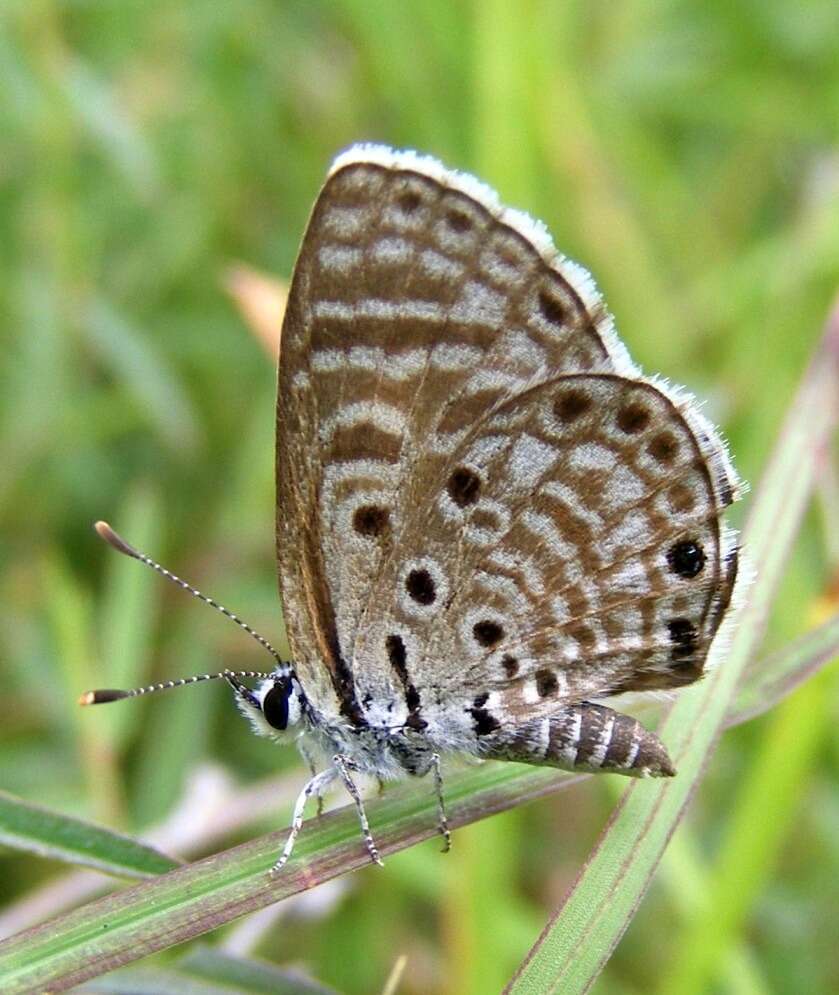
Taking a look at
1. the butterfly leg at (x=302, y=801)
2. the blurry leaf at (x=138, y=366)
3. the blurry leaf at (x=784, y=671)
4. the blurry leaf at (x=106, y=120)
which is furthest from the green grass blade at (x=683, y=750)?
the blurry leaf at (x=138, y=366)

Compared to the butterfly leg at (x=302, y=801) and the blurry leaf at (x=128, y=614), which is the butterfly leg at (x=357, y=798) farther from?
the blurry leaf at (x=128, y=614)

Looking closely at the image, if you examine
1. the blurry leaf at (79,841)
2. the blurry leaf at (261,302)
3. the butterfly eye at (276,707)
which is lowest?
the blurry leaf at (79,841)

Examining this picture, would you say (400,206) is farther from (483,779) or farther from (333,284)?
(483,779)

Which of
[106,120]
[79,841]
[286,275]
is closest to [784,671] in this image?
[79,841]

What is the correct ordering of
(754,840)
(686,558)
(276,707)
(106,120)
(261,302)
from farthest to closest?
(106,120)
(261,302)
(754,840)
(276,707)
(686,558)

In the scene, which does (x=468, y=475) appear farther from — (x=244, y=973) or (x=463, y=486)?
(x=244, y=973)

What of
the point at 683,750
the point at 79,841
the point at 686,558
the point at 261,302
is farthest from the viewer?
the point at 261,302
